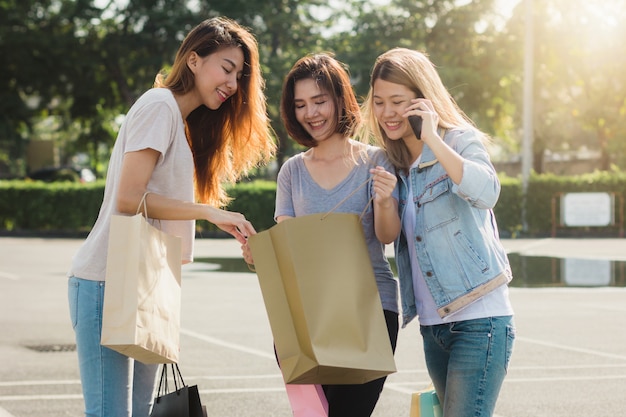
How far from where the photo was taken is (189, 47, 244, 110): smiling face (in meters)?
3.50

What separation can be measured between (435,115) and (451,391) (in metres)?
0.95

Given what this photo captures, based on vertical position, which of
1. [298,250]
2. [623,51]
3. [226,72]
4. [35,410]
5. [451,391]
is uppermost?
[623,51]

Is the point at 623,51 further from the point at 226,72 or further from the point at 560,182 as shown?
the point at 226,72

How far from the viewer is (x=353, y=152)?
380cm

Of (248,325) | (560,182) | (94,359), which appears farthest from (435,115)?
(560,182)

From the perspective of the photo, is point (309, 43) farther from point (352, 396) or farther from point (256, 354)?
point (352, 396)

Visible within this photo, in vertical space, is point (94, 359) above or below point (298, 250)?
below

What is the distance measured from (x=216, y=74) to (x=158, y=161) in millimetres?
426

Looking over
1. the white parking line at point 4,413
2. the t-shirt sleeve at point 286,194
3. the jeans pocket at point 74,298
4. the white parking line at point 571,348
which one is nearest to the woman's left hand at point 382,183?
the t-shirt sleeve at point 286,194

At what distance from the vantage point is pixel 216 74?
3518 mm

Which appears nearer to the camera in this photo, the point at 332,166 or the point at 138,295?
the point at 138,295

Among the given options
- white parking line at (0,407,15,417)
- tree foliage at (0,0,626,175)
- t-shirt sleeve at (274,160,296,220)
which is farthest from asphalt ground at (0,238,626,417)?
tree foliage at (0,0,626,175)

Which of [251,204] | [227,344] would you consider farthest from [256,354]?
[251,204]

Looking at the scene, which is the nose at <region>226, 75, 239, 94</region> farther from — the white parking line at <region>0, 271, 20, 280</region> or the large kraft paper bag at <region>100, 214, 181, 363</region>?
the white parking line at <region>0, 271, 20, 280</region>
